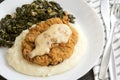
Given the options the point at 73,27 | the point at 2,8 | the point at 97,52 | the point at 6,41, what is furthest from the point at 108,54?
the point at 2,8

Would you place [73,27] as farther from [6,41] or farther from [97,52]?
[6,41]

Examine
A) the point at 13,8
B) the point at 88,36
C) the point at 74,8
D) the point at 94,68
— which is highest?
the point at 13,8

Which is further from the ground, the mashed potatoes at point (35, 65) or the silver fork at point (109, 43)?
the mashed potatoes at point (35, 65)

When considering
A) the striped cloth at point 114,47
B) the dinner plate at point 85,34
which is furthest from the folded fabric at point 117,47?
the dinner plate at point 85,34

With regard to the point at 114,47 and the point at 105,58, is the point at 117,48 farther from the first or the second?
the point at 105,58

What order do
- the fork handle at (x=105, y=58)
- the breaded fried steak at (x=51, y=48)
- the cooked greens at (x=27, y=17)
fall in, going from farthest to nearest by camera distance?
the cooked greens at (x=27, y=17) → the fork handle at (x=105, y=58) → the breaded fried steak at (x=51, y=48)

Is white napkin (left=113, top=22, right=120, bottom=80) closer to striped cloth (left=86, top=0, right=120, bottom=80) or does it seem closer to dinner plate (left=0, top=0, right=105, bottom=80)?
striped cloth (left=86, top=0, right=120, bottom=80)

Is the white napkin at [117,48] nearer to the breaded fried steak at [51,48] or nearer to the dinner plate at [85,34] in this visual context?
the dinner plate at [85,34]
